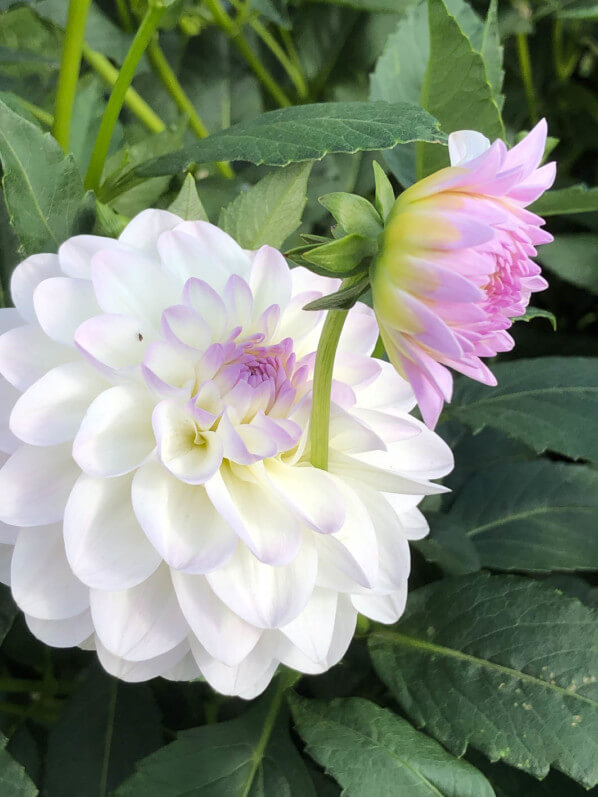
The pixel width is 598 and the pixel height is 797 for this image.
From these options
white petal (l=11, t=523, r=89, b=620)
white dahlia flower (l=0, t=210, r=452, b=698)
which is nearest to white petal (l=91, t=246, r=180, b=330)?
white dahlia flower (l=0, t=210, r=452, b=698)

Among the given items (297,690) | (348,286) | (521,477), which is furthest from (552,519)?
(348,286)

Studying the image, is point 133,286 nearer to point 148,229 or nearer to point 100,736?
point 148,229

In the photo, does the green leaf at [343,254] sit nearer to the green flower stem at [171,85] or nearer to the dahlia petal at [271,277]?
the dahlia petal at [271,277]

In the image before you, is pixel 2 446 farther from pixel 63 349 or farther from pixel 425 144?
pixel 425 144

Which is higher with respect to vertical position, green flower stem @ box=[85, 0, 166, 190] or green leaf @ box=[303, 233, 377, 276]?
green flower stem @ box=[85, 0, 166, 190]

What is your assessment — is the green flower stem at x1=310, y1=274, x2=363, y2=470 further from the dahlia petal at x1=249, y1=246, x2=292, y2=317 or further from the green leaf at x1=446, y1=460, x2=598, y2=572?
the green leaf at x1=446, y1=460, x2=598, y2=572
